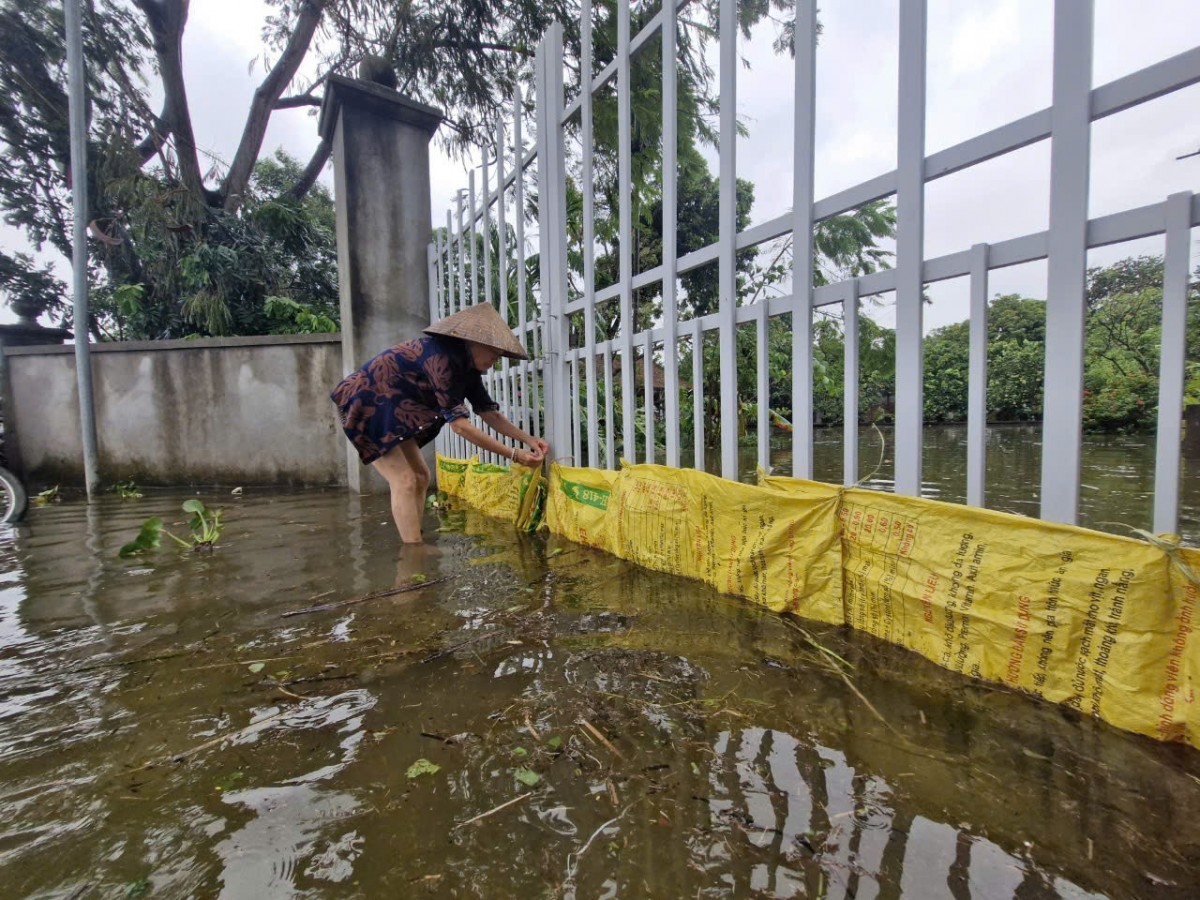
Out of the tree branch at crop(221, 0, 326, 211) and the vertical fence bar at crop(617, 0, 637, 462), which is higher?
the tree branch at crop(221, 0, 326, 211)

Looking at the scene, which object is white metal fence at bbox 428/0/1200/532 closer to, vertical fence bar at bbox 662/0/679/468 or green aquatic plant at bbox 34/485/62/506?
vertical fence bar at bbox 662/0/679/468

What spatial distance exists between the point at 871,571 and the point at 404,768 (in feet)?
4.07

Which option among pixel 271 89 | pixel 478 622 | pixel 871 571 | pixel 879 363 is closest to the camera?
pixel 871 571

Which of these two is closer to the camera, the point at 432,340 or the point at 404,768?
the point at 404,768

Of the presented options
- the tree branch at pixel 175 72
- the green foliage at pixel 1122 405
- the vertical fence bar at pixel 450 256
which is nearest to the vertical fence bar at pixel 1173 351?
the green foliage at pixel 1122 405

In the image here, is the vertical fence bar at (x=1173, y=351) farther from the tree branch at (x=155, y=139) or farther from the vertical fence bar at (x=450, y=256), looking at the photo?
the tree branch at (x=155, y=139)

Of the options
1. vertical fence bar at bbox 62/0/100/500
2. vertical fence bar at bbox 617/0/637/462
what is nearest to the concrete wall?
vertical fence bar at bbox 62/0/100/500

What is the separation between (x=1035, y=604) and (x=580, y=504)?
74.8 inches

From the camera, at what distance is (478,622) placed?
1.76 m

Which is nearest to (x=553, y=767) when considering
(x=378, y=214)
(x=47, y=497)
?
(x=378, y=214)

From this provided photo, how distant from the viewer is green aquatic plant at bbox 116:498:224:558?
2760 mm

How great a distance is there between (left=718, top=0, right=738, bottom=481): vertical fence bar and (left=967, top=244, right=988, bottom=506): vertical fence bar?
75 cm

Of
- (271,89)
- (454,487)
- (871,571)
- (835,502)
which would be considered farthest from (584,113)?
(271,89)

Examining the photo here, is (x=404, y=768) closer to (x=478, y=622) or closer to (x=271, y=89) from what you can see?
(x=478, y=622)
